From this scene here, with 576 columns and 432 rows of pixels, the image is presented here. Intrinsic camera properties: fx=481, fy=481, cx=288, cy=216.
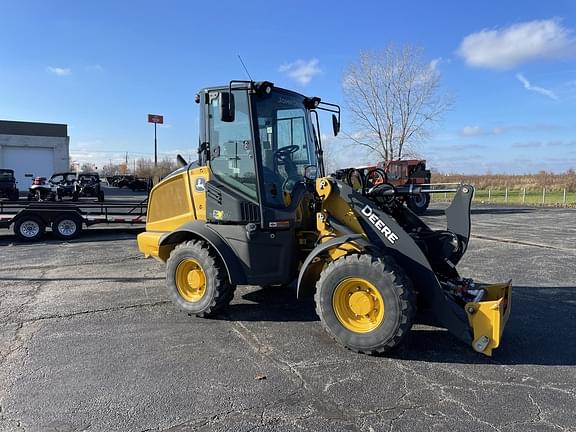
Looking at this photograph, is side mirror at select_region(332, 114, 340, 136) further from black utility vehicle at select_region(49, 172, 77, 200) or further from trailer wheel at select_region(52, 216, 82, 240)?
black utility vehicle at select_region(49, 172, 77, 200)

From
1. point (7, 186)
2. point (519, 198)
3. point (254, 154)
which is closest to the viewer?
point (254, 154)

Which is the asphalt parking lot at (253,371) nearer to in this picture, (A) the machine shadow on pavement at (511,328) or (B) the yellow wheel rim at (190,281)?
(A) the machine shadow on pavement at (511,328)

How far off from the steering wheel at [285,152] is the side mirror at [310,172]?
0.92ft

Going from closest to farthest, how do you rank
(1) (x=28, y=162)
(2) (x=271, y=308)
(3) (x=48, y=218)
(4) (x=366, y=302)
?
(4) (x=366, y=302), (2) (x=271, y=308), (3) (x=48, y=218), (1) (x=28, y=162)

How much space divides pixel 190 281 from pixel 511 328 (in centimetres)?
379

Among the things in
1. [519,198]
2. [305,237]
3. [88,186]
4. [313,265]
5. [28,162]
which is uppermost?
[28,162]

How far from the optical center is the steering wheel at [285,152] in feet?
18.4

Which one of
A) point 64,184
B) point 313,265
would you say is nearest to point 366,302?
point 313,265

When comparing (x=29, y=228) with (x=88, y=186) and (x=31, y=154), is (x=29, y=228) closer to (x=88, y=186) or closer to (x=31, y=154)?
(x=88, y=186)

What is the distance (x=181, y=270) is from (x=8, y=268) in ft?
16.6

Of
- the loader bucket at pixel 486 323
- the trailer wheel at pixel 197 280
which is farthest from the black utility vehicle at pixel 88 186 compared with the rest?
the loader bucket at pixel 486 323

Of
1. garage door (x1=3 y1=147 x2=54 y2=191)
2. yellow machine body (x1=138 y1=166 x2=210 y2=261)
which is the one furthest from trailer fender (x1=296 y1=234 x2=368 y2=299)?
garage door (x1=3 y1=147 x2=54 y2=191)

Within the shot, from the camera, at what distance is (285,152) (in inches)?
224

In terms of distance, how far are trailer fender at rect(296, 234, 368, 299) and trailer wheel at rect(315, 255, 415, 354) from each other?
0.17 metres
